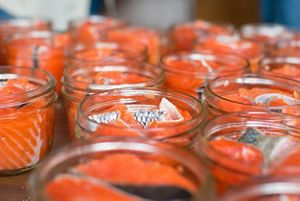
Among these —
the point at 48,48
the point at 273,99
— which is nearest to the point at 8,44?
the point at 48,48

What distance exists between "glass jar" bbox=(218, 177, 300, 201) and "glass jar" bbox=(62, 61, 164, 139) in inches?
21.5

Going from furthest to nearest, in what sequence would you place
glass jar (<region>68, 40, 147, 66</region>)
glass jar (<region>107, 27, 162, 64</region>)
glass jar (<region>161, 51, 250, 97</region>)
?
glass jar (<region>107, 27, 162, 64</region>) < glass jar (<region>68, 40, 147, 66</region>) < glass jar (<region>161, 51, 250, 97</region>)

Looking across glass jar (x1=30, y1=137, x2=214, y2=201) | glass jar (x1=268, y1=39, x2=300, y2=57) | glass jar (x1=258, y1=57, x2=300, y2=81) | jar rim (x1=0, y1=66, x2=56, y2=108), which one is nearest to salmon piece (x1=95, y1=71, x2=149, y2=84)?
jar rim (x1=0, y1=66, x2=56, y2=108)

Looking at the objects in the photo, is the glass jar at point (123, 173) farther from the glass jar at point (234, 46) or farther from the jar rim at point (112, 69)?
the glass jar at point (234, 46)

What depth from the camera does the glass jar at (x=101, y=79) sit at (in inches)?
46.4

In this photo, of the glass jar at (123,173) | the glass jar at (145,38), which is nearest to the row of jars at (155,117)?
the glass jar at (123,173)

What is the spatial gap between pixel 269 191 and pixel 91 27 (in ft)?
4.81

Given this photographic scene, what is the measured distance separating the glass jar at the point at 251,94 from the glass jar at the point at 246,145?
78 mm

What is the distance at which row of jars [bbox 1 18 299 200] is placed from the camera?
0.72 meters

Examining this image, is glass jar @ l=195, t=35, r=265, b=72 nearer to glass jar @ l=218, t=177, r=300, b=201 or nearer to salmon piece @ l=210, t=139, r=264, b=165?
salmon piece @ l=210, t=139, r=264, b=165

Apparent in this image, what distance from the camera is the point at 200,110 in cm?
99

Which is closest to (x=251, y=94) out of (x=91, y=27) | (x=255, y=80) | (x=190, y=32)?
(x=255, y=80)

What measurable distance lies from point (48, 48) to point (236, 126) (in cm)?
81

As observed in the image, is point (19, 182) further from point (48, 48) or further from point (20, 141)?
point (48, 48)
